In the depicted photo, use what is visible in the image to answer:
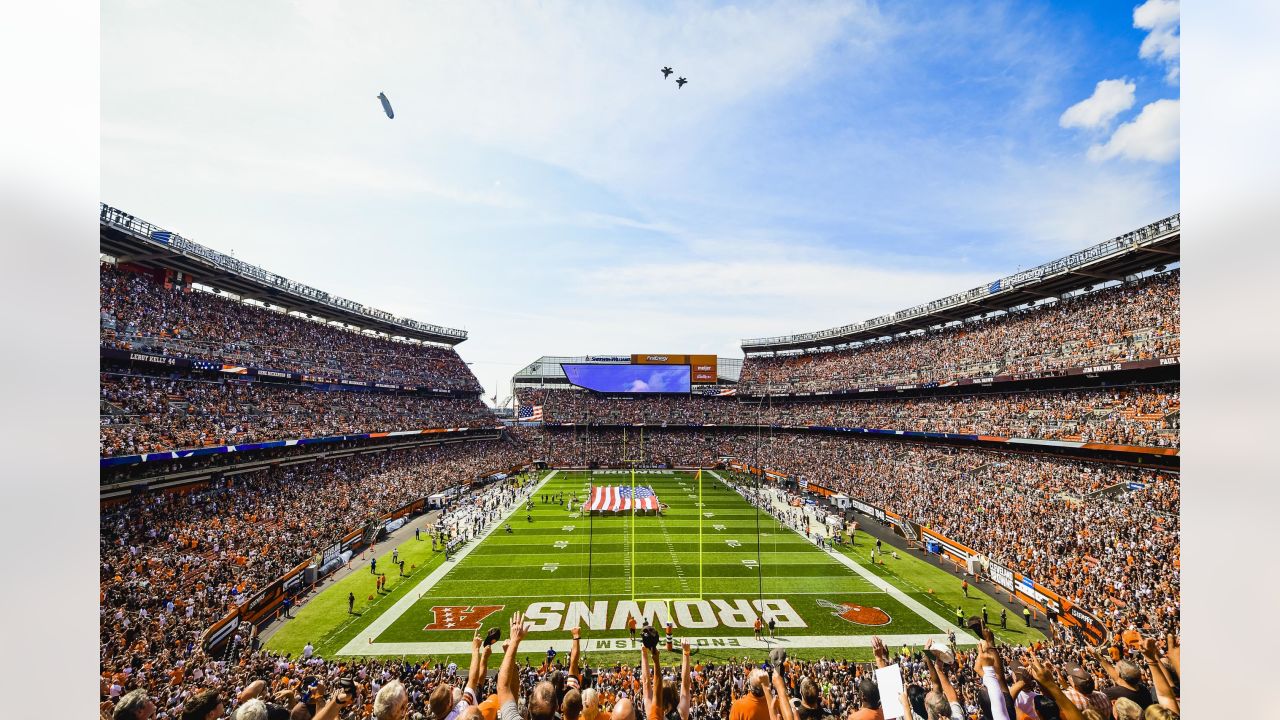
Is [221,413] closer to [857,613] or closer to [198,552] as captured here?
[198,552]

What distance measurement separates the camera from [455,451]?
1917 inches

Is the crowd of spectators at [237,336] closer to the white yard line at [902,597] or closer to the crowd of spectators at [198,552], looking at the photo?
the crowd of spectators at [198,552]

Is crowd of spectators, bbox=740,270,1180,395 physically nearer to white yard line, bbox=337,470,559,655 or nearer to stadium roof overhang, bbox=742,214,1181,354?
stadium roof overhang, bbox=742,214,1181,354

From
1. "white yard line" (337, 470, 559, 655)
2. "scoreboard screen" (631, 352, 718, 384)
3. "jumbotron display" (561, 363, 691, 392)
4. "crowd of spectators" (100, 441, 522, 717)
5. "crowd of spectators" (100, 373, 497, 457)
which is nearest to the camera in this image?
"crowd of spectators" (100, 441, 522, 717)

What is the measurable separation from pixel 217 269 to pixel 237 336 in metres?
4.44

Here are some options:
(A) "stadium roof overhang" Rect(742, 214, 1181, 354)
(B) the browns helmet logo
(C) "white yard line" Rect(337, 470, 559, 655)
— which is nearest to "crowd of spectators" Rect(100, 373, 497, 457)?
(C) "white yard line" Rect(337, 470, 559, 655)

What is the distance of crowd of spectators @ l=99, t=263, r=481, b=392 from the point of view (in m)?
25.8

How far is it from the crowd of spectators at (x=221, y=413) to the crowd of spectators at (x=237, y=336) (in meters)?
1.54

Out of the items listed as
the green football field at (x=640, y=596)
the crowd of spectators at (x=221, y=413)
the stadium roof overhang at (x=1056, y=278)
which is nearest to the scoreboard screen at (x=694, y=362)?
the stadium roof overhang at (x=1056, y=278)

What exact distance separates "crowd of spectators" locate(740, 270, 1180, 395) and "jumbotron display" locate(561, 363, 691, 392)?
17.9 metres

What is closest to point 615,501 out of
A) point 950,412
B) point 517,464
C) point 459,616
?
point 459,616

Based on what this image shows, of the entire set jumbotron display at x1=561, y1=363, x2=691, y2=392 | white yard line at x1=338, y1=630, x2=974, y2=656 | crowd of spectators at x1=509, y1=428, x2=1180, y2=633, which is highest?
jumbotron display at x1=561, y1=363, x2=691, y2=392

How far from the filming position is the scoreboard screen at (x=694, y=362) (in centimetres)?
7012

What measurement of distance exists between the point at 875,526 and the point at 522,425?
45.3 m
